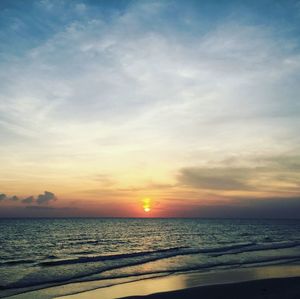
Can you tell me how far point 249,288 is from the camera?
59.8ft

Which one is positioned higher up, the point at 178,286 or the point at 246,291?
the point at 246,291

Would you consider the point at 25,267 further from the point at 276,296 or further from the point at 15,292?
the point at 276,296

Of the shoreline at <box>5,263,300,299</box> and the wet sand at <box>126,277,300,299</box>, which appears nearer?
the wet sand at <box>126,277,300,299</box>

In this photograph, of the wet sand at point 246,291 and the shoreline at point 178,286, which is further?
the shoreline at point 178,286

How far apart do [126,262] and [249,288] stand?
51.9 ft

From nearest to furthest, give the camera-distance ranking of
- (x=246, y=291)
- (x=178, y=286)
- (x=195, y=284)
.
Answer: (x=246, y=291) → (x=178, y=286) → (x=195, y=284)

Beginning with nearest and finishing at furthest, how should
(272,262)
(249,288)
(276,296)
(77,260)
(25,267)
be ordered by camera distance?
(276,296) < (249,288) < (25,267) < (272,262) < (77,260)

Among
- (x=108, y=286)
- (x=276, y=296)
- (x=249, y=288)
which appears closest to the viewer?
(x=276, y=296)

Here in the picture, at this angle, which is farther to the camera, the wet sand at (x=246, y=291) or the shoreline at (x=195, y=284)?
the shoreline at (x=195, y=284)

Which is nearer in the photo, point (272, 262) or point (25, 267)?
point (25, 267)

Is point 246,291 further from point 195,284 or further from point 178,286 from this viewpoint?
point 178,286

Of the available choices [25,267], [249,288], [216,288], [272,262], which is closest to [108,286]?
[216,288]

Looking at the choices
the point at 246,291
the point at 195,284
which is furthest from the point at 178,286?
the point at 246,291

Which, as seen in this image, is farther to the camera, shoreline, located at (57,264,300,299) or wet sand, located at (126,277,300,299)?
shoreline, located at (57,264,300,299)
